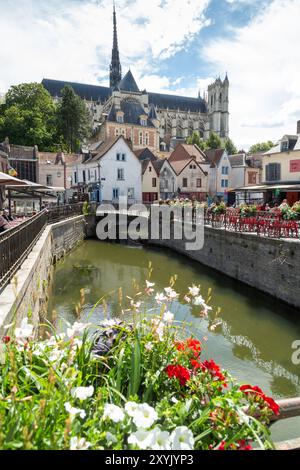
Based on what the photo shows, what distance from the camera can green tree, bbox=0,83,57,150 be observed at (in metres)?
55.2

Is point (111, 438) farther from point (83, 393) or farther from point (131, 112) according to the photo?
point (131, 112)

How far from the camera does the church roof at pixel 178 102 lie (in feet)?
359

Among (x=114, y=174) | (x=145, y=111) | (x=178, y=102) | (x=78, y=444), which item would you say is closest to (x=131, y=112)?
(x=145, y=111)

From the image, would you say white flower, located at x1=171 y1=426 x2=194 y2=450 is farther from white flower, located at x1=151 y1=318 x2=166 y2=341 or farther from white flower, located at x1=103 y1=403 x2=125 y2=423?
white flower, located at x1=151 y1=318 x2=166 y2=341

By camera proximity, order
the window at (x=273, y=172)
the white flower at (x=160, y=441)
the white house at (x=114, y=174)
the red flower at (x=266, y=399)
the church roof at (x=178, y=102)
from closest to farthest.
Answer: the white flower at (x=160, y=441), the red flower at (x=266, y=399), the window at (x=273, y=172), the white house at (x=114, y=174), the church roof at (x=178, y=102)

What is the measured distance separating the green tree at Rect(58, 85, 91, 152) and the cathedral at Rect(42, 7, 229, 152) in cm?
457

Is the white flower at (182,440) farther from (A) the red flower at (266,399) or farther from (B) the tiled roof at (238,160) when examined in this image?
(B) the tiled roof at (238,160)

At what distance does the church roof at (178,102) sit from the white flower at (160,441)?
115071 mm

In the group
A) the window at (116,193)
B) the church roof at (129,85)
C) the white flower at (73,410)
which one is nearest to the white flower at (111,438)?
the white flower at (73,410)

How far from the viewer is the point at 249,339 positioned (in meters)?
10.7

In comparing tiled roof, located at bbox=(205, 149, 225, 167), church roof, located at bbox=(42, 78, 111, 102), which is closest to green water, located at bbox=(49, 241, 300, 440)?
tiled roof, located at bbox=(205, 149, 225, 167)

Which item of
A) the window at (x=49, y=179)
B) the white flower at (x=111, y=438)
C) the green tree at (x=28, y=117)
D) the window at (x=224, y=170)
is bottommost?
the white flower at (x=111, y=438)

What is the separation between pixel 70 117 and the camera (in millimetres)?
66312
